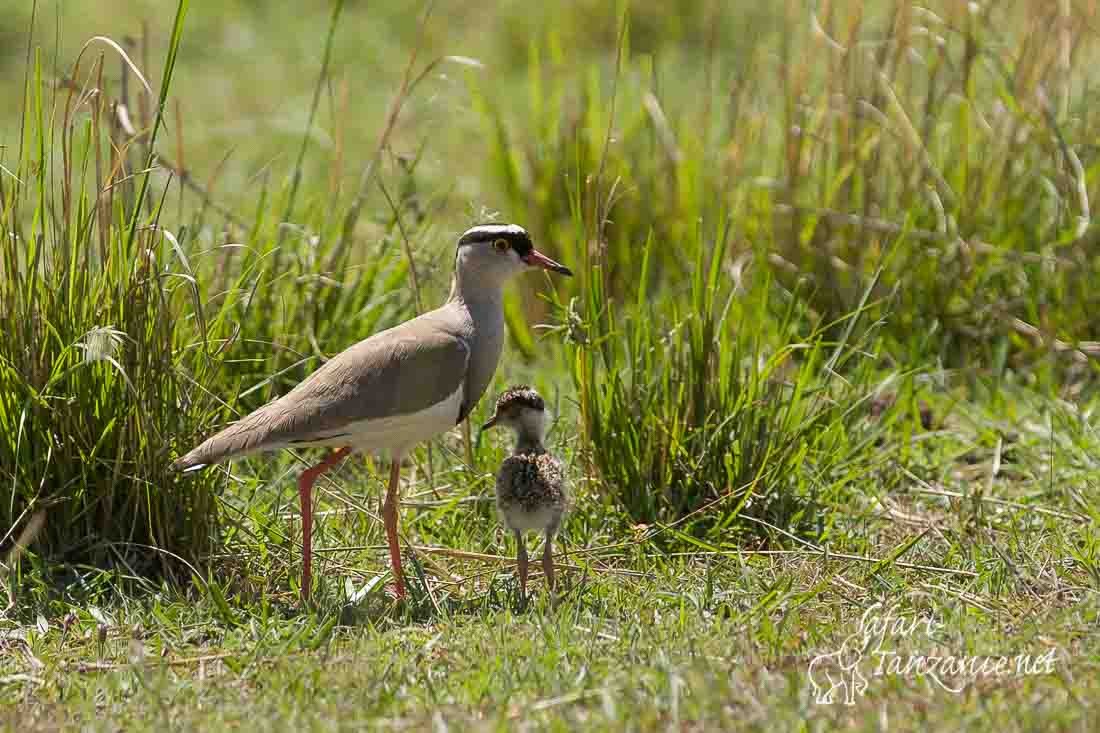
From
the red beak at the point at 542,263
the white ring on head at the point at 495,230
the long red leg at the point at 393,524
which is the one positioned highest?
the white ring on head at the point at 495,230

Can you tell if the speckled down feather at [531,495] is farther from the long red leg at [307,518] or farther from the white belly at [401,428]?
the long red leg at [307,518]

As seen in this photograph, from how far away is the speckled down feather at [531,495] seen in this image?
4270 millimetres

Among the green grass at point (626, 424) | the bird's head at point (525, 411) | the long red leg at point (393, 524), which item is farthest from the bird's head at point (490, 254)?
the long red leg at point (393, 524)

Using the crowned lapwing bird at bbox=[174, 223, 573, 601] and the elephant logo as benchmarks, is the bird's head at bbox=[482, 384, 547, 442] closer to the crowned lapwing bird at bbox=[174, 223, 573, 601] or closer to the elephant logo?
the crowned lapwing bird at bbox=[174, 223, 573, 601]

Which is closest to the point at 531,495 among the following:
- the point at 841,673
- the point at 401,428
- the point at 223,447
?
the point at 401,428

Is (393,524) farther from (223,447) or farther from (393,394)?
(223,447)

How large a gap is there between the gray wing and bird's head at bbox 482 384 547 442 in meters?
0.15

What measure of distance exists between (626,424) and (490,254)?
69 cm

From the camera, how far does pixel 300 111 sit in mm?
9484

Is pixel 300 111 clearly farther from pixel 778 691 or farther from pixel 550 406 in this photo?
pixel 778 691

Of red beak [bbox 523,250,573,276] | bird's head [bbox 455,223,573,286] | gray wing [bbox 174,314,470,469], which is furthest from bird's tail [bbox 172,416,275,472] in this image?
red beak [bbox 523,250,573,276]

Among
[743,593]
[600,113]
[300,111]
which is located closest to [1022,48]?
[600,113]

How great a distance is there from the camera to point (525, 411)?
4.52m

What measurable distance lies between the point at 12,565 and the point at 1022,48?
430 cm
